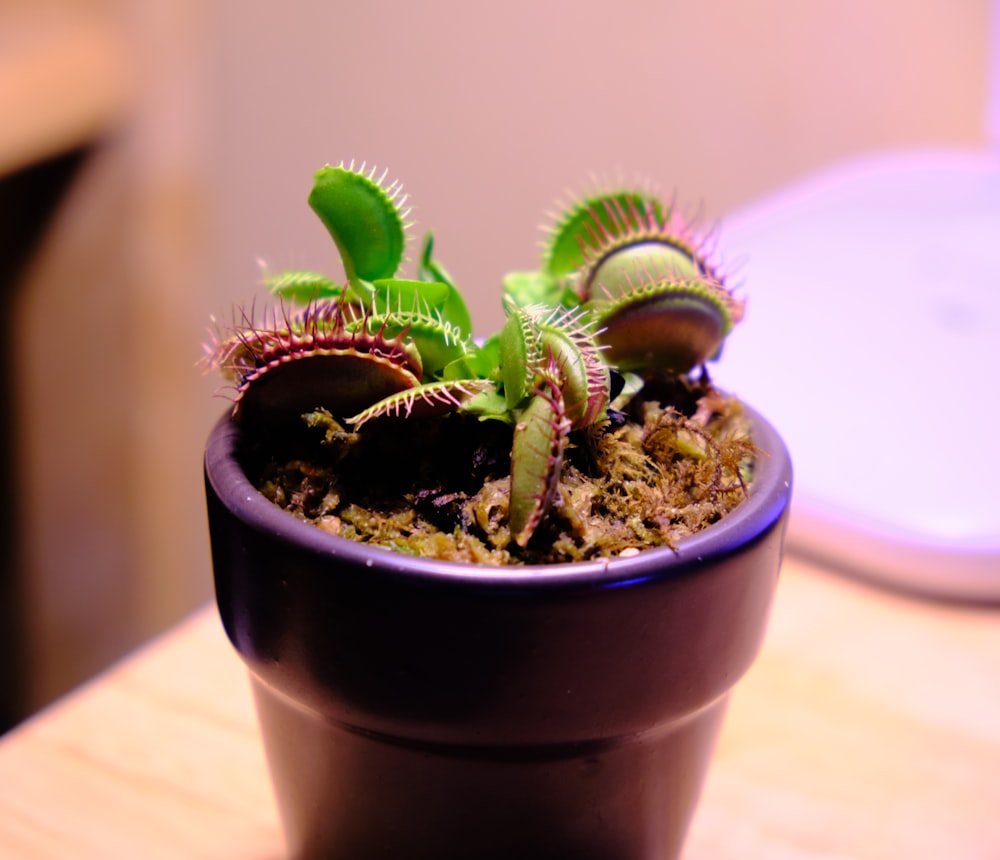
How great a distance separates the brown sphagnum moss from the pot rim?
0.02 meters

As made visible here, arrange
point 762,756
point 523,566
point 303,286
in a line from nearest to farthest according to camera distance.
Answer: point 523,566 → point 303,286 → point 762,756

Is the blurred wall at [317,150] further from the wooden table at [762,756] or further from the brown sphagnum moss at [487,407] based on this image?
the brown sphagnum moss at [487,407]

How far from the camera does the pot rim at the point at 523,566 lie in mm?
322

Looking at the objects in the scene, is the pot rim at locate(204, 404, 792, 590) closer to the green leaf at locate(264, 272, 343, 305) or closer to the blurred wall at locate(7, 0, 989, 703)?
→ the green leaf at locate(264, 272, 343, 305)

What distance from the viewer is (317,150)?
136 centimetres

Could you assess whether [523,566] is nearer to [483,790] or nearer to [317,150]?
[483,790]

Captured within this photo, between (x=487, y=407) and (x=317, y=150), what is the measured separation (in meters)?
1.08

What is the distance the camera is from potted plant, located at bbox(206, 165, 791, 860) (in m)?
0.33

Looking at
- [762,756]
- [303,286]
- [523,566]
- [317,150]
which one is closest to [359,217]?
[303,286]

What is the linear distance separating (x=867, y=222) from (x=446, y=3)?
58 centimetres

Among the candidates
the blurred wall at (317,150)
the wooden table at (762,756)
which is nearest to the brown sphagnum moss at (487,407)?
the wooden table at (762,756)

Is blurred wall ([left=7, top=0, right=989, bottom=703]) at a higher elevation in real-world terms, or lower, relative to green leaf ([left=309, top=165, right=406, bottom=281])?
lower

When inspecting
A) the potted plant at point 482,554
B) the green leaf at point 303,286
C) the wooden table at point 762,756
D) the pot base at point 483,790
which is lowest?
the wooden table at point 762,756

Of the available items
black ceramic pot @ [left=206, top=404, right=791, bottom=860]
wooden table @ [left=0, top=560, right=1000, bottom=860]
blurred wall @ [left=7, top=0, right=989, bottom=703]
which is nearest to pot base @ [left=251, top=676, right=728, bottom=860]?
black ceramic pot @ [left=206, top=404, right=791, bottom=860]
